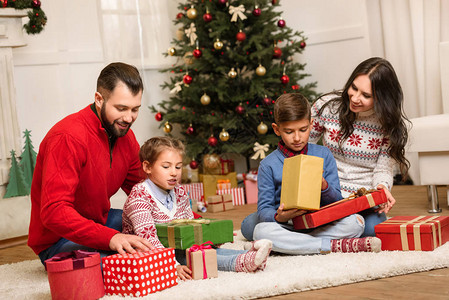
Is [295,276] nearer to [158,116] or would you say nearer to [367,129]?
[367,129]

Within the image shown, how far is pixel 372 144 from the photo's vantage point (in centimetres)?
256

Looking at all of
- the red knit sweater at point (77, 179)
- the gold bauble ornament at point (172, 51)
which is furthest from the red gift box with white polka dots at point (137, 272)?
the gold bauble ornament at point (172, 51)

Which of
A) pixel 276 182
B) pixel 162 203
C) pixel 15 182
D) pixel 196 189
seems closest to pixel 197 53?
pixel 196 189

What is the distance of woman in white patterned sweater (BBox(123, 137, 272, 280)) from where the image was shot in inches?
79.9

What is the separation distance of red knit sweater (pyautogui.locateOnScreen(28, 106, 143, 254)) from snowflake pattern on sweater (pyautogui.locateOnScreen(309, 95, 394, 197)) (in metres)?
0.92

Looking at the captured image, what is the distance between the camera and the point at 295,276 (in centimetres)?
187

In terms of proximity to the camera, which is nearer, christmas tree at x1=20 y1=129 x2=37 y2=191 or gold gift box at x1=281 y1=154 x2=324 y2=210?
gold gift box at x1=281 y1=154 x2=324 y2=210

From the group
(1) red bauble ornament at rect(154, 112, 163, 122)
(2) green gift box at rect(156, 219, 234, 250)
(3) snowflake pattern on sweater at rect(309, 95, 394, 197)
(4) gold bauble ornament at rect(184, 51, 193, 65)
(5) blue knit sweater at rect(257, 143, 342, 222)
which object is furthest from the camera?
(1) red bauble ornament at rect(154, 112, 163, 122)

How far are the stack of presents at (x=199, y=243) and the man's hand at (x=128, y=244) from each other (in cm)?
4

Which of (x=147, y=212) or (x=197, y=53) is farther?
(x=197, y=53)

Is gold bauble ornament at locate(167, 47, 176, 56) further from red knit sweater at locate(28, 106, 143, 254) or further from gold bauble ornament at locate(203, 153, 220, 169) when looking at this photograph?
red knit sweater at locate(28, 106, 143, 254)

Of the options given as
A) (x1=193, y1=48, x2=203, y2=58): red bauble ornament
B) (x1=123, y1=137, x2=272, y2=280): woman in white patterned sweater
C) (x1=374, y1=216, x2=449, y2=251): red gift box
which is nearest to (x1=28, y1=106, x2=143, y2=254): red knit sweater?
(x1=123, y1=137, x2=272, y2=280): woman in white patterned sweater

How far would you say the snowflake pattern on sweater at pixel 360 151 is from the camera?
2.55 meters

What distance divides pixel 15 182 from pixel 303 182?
78.6 inches
